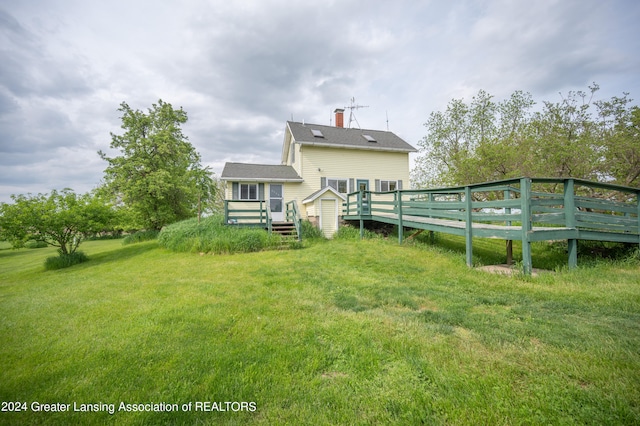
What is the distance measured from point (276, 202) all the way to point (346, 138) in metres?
6.61

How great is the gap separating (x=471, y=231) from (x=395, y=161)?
1165cm

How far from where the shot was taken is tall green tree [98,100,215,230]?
52.6 feet

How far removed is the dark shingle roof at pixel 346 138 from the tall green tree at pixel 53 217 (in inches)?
429

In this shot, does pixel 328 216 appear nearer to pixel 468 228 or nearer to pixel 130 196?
pixel 468 228

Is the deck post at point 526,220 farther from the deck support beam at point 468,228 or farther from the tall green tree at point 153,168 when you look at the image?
the tall green tree at point 153,168

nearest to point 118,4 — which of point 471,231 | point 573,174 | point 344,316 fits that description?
point 344,316

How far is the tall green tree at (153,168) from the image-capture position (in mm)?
16031

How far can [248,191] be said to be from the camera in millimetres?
15102

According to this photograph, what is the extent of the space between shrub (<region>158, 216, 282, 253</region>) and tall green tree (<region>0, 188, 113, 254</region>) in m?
3.45

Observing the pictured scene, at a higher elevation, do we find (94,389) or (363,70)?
(363,70)

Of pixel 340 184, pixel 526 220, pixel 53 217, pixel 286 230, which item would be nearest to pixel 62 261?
pixel 53 217

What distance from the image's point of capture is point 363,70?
44.8 ft

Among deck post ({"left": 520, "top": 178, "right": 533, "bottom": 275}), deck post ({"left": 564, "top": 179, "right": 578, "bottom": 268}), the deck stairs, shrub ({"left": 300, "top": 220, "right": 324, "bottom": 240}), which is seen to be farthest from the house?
deck post ({"left": 564, "top": 179, "right": 578, "bottom": 268})

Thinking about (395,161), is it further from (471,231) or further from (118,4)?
(118,4)
